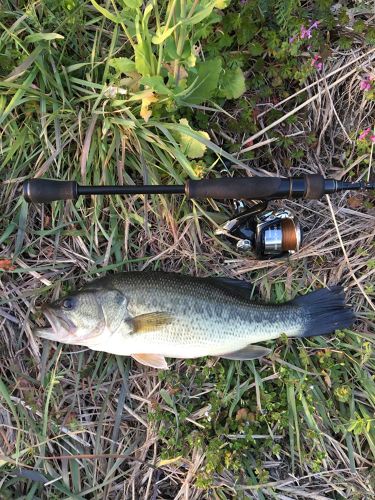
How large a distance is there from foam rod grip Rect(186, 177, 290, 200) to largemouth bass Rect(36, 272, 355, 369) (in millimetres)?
618

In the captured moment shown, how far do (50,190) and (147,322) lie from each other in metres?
0.96

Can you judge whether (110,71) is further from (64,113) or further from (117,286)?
(117,286)

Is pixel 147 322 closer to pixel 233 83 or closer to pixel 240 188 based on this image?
pixel 240 188

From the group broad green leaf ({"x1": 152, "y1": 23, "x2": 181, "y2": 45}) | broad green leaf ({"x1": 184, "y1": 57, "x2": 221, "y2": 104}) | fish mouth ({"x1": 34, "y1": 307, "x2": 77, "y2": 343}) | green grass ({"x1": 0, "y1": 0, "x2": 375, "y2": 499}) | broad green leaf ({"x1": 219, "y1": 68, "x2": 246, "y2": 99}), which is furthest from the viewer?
broad green leaf ({"x1": 219, "y1": 68, "x2": 246, "y2": 99})

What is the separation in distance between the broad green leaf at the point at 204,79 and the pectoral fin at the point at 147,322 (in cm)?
139

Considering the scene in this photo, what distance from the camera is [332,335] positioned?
10.6 feet

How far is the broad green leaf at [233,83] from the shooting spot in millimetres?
3146

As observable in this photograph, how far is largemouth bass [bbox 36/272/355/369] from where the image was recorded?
2.82 metres

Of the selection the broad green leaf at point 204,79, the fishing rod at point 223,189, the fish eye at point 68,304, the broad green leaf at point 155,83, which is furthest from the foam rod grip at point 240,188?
the fish eye at point 68,304

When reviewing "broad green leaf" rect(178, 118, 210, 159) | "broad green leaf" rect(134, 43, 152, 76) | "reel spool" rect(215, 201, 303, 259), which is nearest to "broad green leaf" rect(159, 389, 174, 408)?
"reel spool" rect(215, 201, 303, 259)

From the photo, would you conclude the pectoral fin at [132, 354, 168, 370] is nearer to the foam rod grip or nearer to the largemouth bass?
the largemouth bass

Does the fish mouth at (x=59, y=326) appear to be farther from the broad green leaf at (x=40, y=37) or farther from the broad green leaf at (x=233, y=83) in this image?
the broad green leaf at (x=233, y=83)

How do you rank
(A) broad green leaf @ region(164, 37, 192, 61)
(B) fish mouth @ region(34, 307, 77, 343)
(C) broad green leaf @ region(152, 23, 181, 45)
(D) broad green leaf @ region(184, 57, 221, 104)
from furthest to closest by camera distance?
(D) broad green leaf @ region(184, 57, 221, 104) → (B) fish mouth @ region(34, 307, 77, 343) → (A) broad green leaf @ region(164, 37, 192, 61) → (C) broad green leaf @ region(152, 23, 181, 45)

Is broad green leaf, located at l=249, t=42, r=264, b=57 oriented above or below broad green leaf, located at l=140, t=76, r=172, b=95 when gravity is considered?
above
